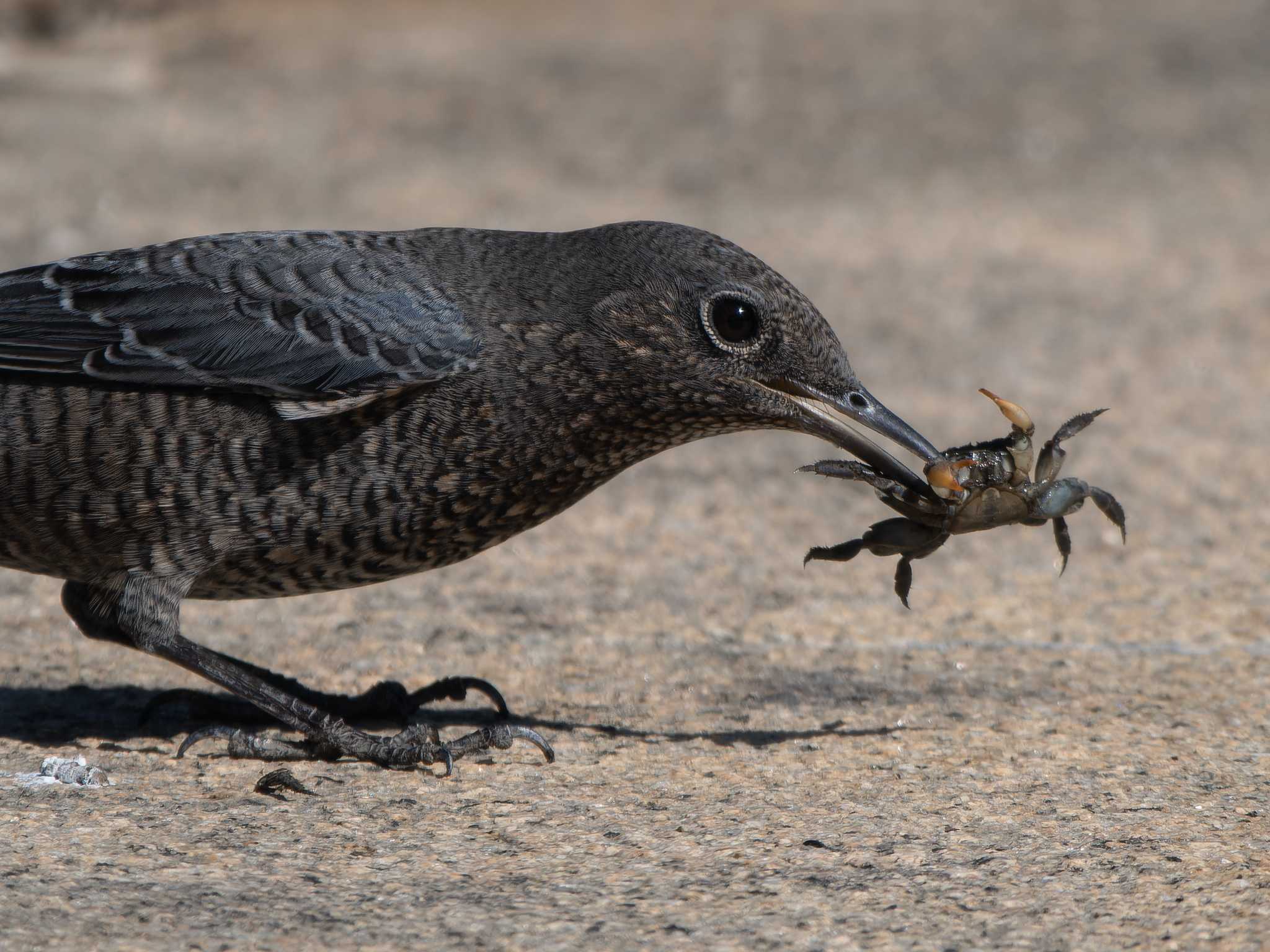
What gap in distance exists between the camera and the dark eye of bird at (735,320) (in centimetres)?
432

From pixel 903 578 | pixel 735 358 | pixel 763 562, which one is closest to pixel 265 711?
pixel 735 358

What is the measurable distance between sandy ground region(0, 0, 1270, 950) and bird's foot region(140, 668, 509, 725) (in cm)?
13

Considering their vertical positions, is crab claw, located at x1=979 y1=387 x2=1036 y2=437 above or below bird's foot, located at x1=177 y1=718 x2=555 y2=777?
above

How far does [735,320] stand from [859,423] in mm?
440

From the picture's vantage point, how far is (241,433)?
4172mm

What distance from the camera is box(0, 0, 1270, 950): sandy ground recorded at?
3.50 metres

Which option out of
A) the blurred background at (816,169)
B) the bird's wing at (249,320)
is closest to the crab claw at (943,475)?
the bird's wing at (249,320)

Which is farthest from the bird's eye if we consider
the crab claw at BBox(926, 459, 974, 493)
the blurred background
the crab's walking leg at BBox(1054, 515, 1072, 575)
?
the blurred background

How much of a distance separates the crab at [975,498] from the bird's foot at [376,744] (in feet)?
3.12

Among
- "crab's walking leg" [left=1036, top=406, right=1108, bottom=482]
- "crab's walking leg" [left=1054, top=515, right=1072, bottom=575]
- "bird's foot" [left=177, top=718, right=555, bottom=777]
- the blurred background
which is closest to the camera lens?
"bird's foot" [left=177, top=718, right=555, bottom=777]

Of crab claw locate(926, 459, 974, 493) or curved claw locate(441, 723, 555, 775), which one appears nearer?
crab claw locate(926, 459, 974, 493)

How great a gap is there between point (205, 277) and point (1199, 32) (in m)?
11.6

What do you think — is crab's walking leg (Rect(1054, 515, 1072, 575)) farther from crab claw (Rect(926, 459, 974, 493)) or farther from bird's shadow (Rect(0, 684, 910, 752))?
bird's shadow (Rect(0, 684, 910, 752))

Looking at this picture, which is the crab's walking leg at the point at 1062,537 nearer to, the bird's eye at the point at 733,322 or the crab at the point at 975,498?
the crab at the point at 975,498
